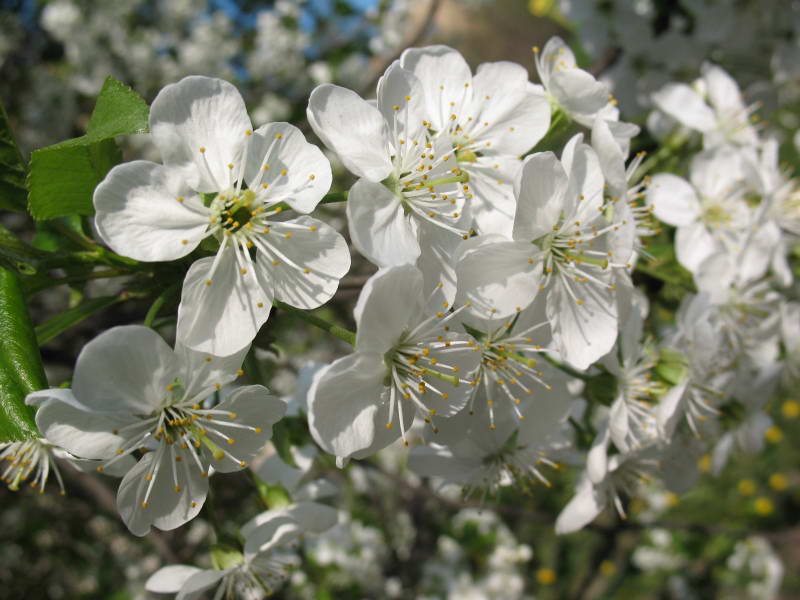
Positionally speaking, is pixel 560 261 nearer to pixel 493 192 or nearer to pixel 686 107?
pixel 493 192

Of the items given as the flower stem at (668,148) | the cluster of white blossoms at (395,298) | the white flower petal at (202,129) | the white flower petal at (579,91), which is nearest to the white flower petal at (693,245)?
the cluster of white blossoms at (395,298)

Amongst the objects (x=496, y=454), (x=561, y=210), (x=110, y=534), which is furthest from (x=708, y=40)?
(x=110, y=534)

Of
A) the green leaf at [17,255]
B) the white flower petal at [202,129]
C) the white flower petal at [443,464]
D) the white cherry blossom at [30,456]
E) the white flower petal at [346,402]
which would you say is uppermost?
the white flower petal at [202,129]

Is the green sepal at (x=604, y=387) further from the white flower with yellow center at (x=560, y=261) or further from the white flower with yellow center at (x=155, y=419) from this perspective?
the white flower with yellow center at (x=155, y=419)

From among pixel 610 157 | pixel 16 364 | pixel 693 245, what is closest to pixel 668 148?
pixel 693 245

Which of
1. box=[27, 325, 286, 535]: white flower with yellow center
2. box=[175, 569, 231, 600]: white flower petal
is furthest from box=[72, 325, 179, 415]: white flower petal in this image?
box=[175, 569, 231, 600]: white flower petal
